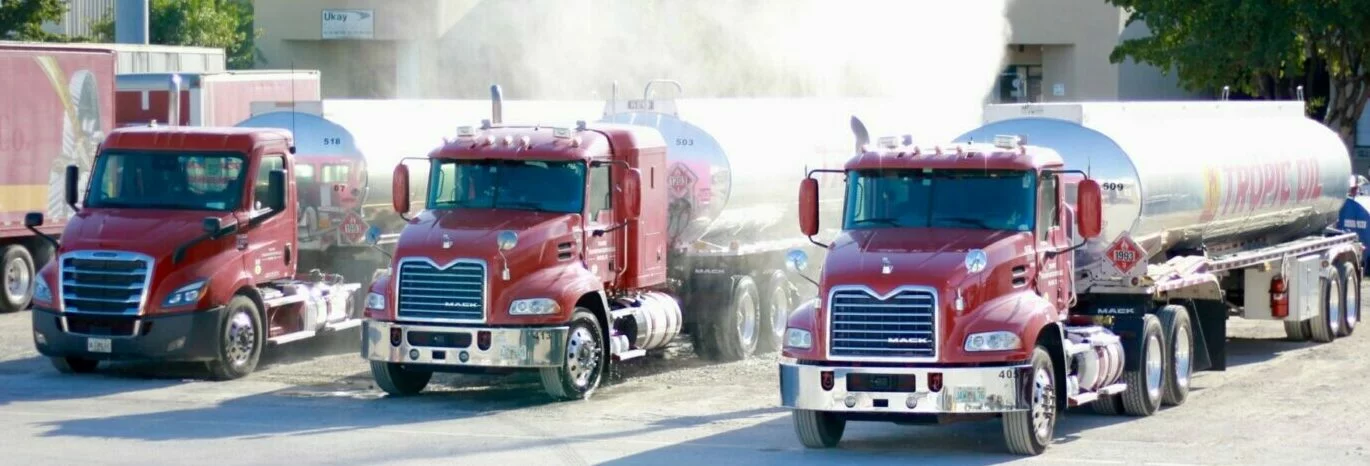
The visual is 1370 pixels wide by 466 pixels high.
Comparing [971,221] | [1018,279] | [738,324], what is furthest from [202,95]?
[1018,279]

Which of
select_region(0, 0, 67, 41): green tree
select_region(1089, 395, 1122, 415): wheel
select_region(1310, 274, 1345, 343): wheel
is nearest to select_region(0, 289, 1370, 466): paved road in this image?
select_region(1089, 395, 1122, 415): wheel

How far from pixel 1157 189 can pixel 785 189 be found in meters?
6.05

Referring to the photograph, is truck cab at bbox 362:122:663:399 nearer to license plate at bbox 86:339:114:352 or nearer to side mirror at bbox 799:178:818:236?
license plate at bbox 86:339:114:352

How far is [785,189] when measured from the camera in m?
23.8

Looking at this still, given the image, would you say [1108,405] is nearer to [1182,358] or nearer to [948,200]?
[1182,358]

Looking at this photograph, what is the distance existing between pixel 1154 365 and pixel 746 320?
6.37 metres

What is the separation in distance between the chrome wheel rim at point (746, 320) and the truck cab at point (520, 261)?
89.8 inches

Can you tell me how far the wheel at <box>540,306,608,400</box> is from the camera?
18750 millimetres

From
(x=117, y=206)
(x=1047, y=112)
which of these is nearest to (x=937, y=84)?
(x=1047, y=112)

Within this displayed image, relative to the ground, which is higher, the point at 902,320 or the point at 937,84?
the point at 937,84

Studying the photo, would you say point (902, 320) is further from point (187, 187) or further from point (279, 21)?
point (279, 21)

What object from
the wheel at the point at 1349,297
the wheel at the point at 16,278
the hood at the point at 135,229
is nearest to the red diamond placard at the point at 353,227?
the hood at the point at 135,229

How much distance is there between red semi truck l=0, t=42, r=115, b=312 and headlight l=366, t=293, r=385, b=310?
9.60 m

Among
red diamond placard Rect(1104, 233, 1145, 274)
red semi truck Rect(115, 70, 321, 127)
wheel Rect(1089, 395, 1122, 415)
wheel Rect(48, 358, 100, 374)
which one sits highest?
red semi truck Rect(115, 70, 321, 127)
